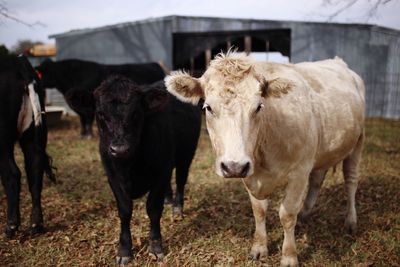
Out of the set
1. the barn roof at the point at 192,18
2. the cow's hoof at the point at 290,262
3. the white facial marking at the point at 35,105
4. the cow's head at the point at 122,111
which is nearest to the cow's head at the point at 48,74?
the barn roof at the point at 192,18

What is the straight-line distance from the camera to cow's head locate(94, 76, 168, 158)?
307 cm

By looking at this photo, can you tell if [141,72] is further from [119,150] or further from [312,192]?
[119,150]

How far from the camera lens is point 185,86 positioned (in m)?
2.94

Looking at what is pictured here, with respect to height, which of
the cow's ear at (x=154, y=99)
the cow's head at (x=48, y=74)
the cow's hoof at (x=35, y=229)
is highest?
the cow's ear at (x=154, y=99)

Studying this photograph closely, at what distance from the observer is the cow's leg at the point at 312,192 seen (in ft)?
14.7

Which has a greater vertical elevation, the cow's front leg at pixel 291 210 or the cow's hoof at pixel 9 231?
the cow's front leg at pixel 291 210

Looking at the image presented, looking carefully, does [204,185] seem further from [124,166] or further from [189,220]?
[124,166]

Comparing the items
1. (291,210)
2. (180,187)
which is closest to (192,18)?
(180,187)

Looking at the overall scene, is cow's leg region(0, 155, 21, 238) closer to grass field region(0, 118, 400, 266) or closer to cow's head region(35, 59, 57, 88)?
grass field region(0, 118, 400, 266)

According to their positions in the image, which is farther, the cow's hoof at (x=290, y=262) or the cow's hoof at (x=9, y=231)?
the cow's hoof at (x=9, y=231)

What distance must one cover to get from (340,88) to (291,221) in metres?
1.75

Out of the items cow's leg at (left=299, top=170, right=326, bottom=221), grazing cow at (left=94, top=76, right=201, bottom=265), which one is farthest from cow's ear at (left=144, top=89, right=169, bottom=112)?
cow's leg at (left=299, top=170, right=326, bottom=221)

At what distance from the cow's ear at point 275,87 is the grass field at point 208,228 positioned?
169cm

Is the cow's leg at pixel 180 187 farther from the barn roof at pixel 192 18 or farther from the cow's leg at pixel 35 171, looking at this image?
the barn roof at pixel 192 18
